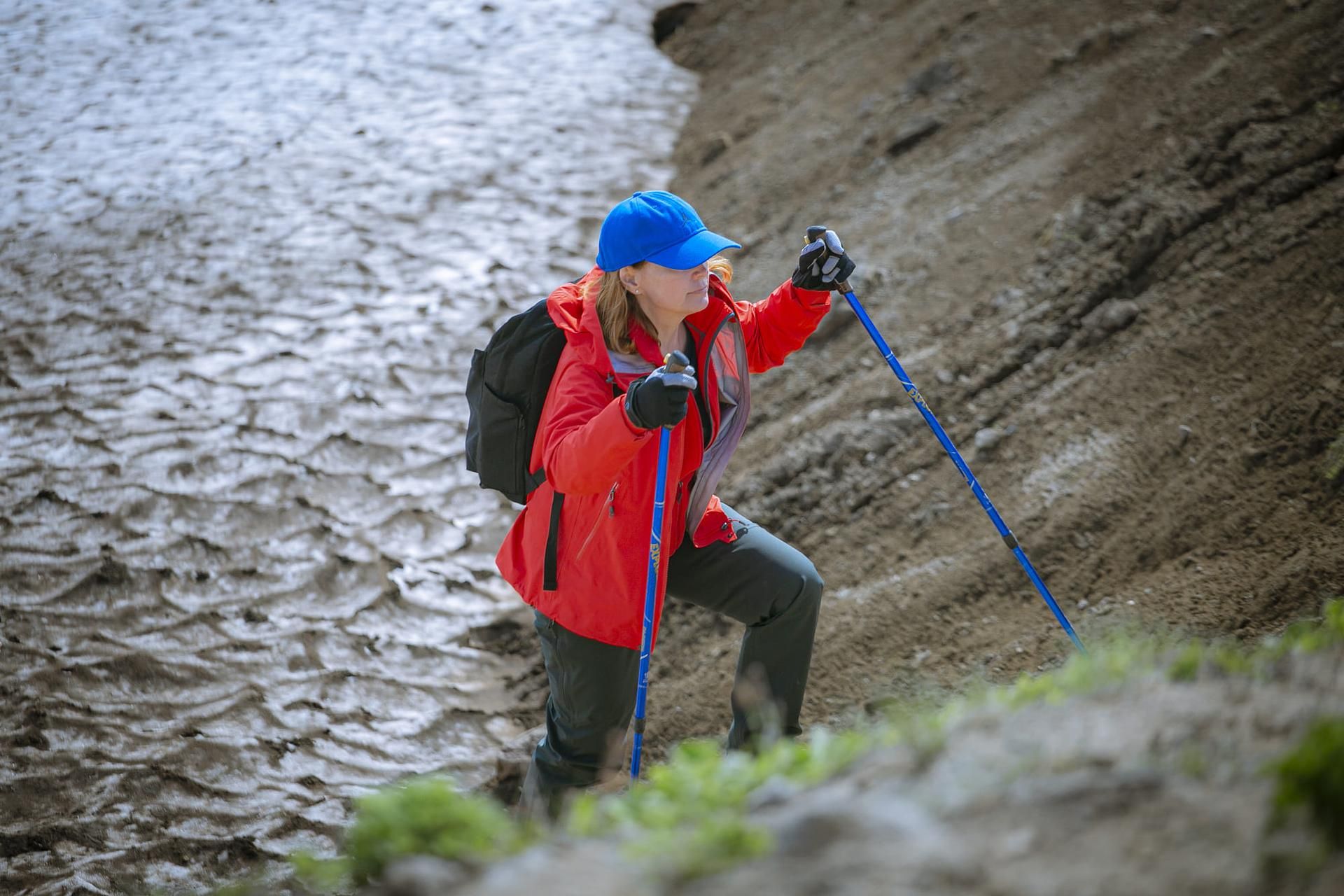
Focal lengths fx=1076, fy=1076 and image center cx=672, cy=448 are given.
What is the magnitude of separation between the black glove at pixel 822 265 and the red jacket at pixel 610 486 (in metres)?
0.27

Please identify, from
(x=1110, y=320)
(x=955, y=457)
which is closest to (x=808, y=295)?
(x=955, y=457)

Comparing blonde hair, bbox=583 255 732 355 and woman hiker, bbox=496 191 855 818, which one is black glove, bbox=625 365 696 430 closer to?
woman hiker, bbox=496 191 855 818

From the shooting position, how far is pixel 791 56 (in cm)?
1139

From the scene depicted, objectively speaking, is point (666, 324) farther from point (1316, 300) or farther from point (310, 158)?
point (310, 158)

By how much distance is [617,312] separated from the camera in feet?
10.5

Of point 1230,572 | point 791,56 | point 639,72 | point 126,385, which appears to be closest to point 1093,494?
point 1230,572

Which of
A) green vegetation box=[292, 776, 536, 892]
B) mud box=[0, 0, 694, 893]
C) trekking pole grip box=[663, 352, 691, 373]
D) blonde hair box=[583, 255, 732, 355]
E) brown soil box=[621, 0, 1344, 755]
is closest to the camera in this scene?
green vegetation box=[292, 776, 536, 892]

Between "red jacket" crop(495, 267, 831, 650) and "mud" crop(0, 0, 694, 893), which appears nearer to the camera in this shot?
"red jacket" crop(495, 267, 831, 650)

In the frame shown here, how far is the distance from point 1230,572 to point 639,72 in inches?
403

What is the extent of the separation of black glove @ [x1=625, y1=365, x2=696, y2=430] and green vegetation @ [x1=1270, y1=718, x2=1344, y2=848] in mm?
1615

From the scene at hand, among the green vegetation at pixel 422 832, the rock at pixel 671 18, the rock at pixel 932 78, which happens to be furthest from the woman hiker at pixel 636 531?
the rock at pixel 671 18

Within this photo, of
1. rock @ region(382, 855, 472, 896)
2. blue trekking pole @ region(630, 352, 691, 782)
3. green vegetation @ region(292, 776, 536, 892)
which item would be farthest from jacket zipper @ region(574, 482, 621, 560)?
rock @ region(382, 855, 472, 896)

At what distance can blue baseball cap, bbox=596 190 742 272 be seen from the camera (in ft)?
10.3

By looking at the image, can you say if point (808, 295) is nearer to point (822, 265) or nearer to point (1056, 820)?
point (822, 265)
